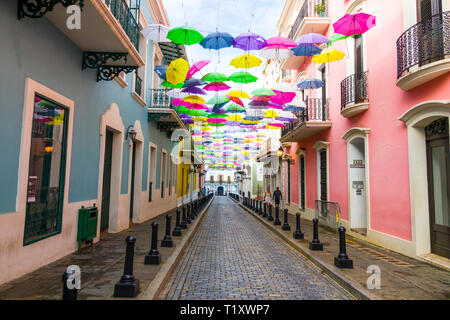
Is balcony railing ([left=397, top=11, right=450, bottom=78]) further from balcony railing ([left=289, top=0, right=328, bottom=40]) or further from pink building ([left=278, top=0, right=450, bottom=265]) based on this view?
balcony railing ([left=289, top=0, right=328, bottom=40])

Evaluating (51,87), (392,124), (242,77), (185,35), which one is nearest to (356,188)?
(392,124)

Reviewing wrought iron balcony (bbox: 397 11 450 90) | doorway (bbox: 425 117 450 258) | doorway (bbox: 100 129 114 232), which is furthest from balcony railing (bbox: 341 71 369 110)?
doorway (bbox: 100 129 114 232)

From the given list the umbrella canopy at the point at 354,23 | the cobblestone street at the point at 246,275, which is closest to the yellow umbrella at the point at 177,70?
the umbrella canopy at the point at 354,23

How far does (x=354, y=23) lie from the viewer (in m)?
7.81

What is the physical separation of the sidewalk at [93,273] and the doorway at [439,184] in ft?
20.1

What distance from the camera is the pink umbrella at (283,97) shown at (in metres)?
12.0

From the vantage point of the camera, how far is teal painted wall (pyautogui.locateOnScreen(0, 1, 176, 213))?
4695 millimetres

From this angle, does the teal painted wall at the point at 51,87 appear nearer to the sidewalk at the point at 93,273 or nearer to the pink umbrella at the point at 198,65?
the sidewalk at the point at 93,273

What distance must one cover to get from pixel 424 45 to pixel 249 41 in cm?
427

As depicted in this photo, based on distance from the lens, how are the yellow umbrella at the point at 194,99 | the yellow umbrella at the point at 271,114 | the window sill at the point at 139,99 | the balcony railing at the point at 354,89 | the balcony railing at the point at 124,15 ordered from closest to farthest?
the balcony railing at the point at 124,15 < the balcony railing at the point at 354,89 < the window sill at the point at 139,99 < the yellow umbrella at the point at 194,99 < the yellow umbrella at the point at 271,114

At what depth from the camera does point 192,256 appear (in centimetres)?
772

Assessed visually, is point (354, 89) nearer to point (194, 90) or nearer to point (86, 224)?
point (194, 90)
